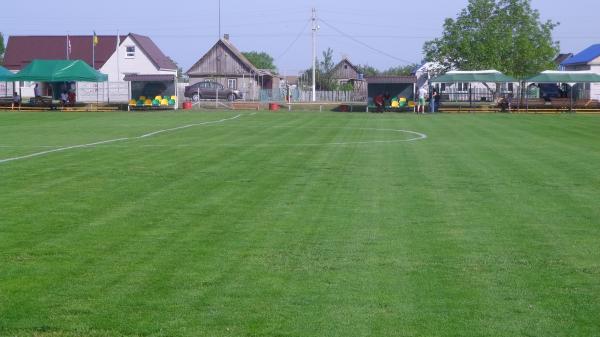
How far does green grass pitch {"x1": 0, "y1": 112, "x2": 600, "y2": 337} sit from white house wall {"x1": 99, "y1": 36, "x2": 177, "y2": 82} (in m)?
75.1

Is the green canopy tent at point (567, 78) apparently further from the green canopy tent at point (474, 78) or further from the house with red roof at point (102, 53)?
the house with red roof at point (102, 53)

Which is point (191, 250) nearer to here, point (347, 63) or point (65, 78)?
point (65, 78)

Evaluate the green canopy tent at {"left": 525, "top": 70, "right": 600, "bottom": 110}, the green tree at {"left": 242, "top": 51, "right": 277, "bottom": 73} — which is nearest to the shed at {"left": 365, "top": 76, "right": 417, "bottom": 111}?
the green canopy tent at {"left": 525, "top": 70, "right": 600, "bottom": 110}

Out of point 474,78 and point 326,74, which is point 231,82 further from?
point 474,78

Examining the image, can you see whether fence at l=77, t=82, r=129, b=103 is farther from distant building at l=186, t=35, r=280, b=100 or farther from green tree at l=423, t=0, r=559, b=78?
green tree at l=423, t=0, r=559, b=78

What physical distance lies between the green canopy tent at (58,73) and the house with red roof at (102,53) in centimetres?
2487

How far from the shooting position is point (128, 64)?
94.1 meters

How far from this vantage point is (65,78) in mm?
62906

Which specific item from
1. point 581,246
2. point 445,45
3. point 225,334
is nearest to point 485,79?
point 445,45

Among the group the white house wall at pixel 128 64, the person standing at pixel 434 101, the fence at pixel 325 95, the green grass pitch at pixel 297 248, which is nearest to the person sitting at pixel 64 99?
the white house wall at pixel 128 64

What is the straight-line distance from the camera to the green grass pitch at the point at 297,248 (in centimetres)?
724

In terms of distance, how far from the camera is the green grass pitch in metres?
7.24

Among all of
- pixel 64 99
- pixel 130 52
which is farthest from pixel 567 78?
pixel 130 52

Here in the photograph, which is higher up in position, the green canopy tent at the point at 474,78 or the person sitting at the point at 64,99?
the green canopy tent at the point at 474,78
